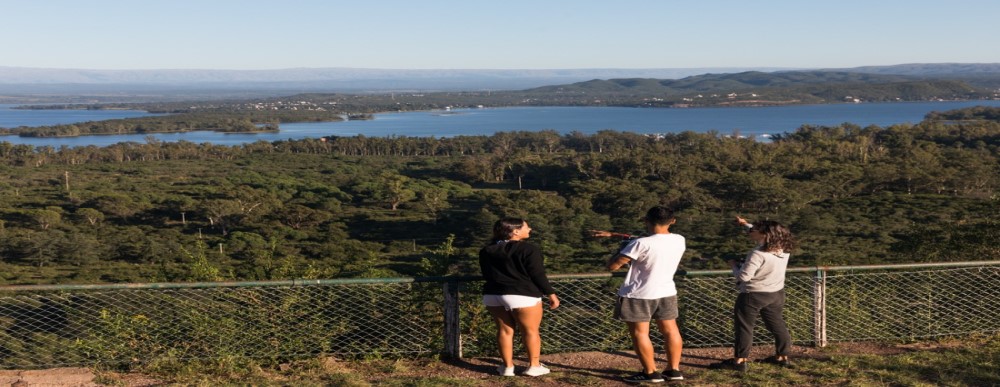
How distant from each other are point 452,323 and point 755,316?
6.87ft

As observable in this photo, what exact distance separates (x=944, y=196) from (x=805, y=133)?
122ft

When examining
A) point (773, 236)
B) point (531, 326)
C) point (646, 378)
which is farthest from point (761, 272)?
point (531, 326)

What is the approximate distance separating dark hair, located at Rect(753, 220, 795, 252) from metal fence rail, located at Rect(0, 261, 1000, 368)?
73 cm

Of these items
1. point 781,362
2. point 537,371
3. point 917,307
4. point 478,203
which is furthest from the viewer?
point 478,203

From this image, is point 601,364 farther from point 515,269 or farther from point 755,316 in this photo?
point 515,269

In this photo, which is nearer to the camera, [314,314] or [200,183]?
[314,314]

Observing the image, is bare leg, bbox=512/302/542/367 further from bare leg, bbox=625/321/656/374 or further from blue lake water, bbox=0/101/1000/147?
blue lake water, bbox=0/101/1000/147

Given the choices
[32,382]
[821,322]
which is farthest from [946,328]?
[32,382]

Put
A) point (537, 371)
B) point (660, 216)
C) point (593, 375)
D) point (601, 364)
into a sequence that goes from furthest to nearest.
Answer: point (601, 364)
point (593, 375)
point (537, 371)
point (660, 216)

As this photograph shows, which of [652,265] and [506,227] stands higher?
[506,227]

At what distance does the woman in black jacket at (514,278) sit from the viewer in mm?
5023

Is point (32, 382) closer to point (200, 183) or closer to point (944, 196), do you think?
point (944, 196)

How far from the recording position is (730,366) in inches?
221

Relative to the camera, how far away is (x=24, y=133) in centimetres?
12362
